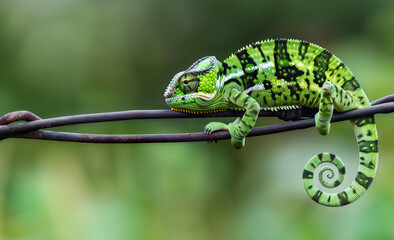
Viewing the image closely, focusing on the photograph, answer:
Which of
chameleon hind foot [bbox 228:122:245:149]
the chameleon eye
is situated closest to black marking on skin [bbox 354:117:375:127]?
chameleon hind foot [bbox 228:122:245:149]

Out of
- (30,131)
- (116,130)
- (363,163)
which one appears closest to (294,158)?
(116,130)

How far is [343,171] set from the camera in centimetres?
169

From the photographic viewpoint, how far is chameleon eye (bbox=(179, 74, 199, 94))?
174 cm

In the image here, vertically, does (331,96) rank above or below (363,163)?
above

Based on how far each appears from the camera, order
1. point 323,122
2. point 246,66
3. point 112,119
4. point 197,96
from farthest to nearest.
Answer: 1. point 246,66
2. point 197,96
3. point 323,122
4. point 112,119

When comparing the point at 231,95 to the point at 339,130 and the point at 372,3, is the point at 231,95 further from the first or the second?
the point at 372,3

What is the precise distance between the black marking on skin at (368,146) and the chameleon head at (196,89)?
0.41m

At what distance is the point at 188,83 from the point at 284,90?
0.27 meters

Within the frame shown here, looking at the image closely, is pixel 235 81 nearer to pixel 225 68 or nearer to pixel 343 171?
pixel 225 68

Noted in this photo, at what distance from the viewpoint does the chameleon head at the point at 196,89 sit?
1.71 metres

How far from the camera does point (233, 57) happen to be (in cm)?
185

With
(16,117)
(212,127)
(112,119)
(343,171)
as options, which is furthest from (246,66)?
(16,117)

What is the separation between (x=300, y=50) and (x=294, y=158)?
1.61m

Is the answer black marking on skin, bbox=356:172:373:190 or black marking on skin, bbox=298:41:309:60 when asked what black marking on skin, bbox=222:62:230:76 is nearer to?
black marking on skin, bbox=298:41:309:60
